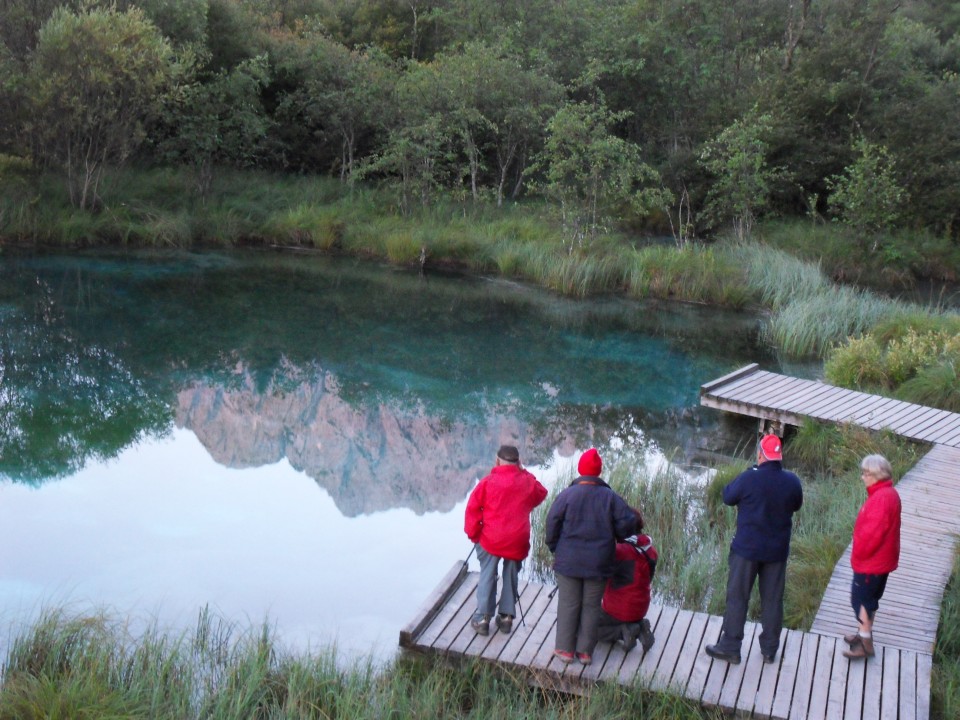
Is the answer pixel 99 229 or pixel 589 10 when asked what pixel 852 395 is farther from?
pixel 589 10

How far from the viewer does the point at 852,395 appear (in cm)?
1105

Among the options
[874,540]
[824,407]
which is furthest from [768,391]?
[874,540]

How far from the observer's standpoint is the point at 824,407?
10492mm

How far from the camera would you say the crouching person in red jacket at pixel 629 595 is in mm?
5207

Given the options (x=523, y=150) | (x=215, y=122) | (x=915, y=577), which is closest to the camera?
(x=915, y=577)

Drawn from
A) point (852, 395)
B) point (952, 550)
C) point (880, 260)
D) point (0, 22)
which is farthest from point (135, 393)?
point (880, 260)

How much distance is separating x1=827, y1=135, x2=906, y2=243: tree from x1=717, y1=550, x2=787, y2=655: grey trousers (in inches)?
627

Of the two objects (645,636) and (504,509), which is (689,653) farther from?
(504,509)

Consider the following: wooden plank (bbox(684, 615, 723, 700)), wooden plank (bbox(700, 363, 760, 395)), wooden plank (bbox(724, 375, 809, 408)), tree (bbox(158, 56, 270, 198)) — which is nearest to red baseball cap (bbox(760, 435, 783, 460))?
wooden plank (bbox(684, 615, 723, 700))

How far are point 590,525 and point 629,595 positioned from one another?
0.53 m

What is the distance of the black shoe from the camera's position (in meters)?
5.29

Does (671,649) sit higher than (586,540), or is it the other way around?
(586,540)

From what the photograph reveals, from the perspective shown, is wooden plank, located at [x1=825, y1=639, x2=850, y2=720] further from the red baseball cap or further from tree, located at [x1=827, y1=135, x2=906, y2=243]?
tree, located at [x1=827, y1=135, x2=906, y2=243]

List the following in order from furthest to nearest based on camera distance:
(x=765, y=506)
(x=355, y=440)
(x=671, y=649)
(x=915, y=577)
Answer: (x=355, y=440) → (x=915, y=577) → (x=671, y=649) → (x=765, y=506)
